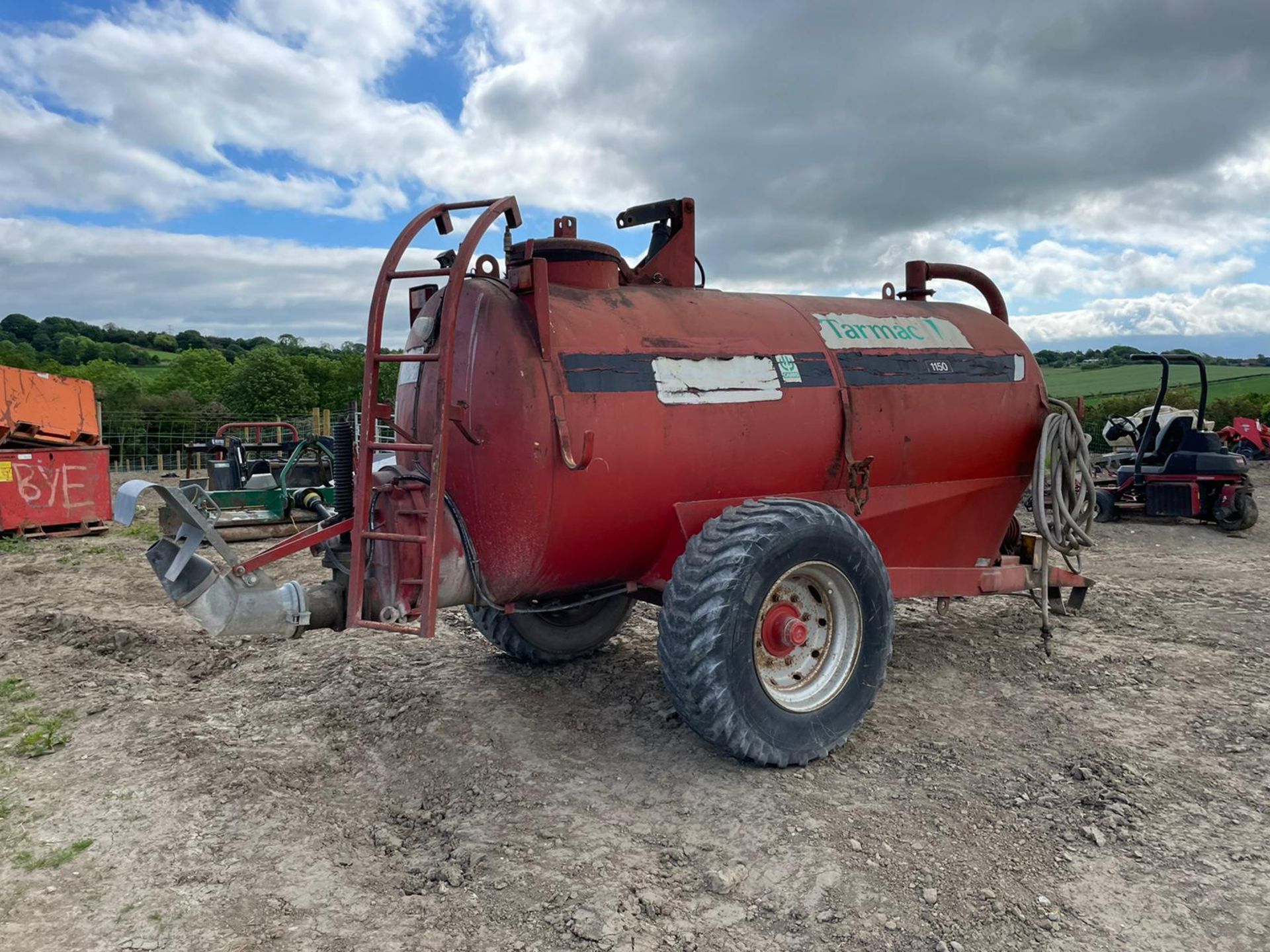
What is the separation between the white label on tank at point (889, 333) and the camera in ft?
16.0

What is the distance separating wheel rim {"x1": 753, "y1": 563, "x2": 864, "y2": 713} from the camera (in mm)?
4094

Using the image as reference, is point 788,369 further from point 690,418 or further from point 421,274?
point 421,274

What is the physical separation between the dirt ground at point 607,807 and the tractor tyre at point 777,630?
241 mm

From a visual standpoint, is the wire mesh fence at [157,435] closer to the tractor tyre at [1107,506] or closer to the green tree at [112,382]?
the green tree at [112,382]

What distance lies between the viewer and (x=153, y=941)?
9.04 feet

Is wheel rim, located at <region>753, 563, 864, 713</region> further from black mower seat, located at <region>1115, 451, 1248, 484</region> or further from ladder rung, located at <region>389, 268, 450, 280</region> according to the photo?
black mower seat, located at <region>1115, 451, 1248, 484</region>

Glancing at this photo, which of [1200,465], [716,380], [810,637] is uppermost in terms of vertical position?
[716,380]

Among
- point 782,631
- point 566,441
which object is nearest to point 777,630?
point 782,631

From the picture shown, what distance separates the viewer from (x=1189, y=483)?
1101 centimetres

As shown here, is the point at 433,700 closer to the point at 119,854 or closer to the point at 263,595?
the point at 263,595

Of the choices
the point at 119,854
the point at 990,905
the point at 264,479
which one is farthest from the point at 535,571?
the point at 264,479

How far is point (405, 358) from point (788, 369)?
1890 millimetres

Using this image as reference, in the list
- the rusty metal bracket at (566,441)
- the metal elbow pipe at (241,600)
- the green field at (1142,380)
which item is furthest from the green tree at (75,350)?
the rusty metal bracket at (566,441)

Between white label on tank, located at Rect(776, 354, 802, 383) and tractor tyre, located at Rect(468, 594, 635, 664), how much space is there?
4.90ft
